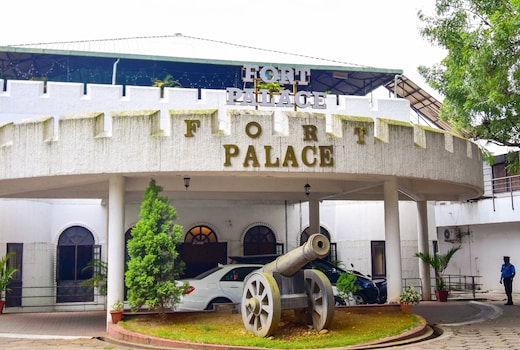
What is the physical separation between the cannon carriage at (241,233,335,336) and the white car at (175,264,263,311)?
11.3 ft

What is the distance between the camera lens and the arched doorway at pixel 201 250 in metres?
22.0

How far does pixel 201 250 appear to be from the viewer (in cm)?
2217

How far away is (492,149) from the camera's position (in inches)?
1007

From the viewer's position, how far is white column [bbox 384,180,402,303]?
14320 mm

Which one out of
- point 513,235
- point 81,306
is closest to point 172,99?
point 81,306

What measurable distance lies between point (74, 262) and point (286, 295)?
1134cm

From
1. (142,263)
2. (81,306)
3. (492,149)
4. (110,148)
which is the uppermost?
(492,149)

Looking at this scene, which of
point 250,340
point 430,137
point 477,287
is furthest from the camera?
point 477,287

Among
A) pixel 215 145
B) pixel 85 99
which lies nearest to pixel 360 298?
pixel 215 145

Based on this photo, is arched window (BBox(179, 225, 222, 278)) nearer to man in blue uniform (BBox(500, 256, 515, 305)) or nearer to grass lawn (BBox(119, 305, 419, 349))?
grass lawn (BBox(119, 305, 419, 349))

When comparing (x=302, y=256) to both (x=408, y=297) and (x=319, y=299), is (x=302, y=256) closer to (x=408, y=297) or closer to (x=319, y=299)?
(x=319, y=299)

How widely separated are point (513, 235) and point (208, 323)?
1499 centimetres

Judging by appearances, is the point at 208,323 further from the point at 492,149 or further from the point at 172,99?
the point at 492,149

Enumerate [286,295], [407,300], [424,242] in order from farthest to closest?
[424,242] → [407,300] → [286,295]
